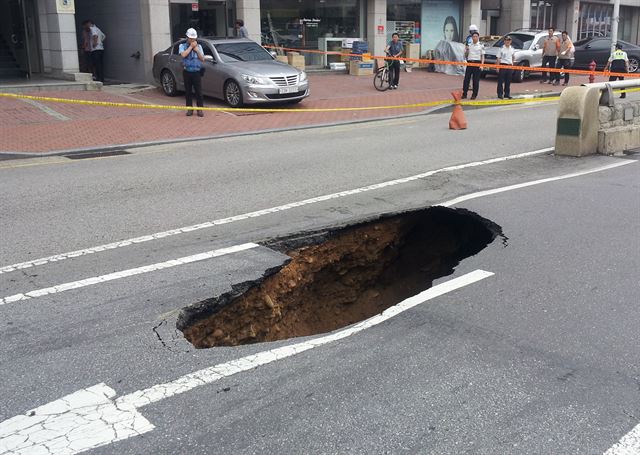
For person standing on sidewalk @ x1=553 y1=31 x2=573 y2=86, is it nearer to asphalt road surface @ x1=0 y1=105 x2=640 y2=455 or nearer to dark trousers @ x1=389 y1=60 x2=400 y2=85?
dark trousers @ x1=389 y1=60 x2=400 y2=85

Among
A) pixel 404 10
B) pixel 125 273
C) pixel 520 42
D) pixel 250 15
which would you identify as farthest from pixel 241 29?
pixel 125 273

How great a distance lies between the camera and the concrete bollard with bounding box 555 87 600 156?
1116 centimetres

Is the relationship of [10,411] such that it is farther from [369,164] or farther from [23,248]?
[369,164]

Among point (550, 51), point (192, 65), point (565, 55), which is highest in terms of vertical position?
point (550, 51)

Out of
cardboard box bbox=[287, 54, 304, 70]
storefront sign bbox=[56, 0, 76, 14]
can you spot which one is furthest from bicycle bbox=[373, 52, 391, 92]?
storefront sign bbox=[56, 0, 76, 14]

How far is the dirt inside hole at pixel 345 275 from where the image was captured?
17.8 feet

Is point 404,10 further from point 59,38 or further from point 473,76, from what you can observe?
point 59,38

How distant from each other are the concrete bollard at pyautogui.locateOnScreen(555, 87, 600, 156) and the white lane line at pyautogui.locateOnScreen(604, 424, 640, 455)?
28.3ft

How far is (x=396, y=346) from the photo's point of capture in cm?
435

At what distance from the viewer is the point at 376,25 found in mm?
27391

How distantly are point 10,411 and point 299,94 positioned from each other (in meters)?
14.9

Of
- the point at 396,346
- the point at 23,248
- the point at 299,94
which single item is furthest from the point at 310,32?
the point at 396,346

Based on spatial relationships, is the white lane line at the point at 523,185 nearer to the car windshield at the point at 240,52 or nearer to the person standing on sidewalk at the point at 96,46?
the car windshield at the point at 240,52

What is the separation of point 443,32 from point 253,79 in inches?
647
